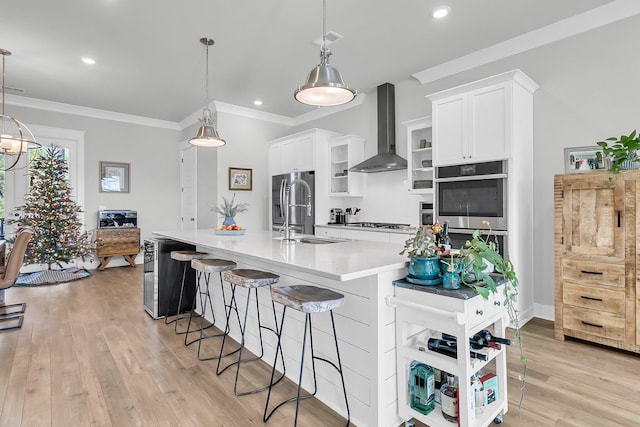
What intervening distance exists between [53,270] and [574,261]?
7.22 metres

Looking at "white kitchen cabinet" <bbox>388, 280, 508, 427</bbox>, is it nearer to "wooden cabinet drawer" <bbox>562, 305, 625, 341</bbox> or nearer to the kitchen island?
the kitchen island

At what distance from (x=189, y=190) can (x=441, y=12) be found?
207 inches

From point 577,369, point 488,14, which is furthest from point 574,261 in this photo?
point 488,14

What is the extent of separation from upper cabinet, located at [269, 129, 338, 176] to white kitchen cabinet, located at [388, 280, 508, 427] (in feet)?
12.4

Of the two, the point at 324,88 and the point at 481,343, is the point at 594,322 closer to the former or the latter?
the point at 481,343

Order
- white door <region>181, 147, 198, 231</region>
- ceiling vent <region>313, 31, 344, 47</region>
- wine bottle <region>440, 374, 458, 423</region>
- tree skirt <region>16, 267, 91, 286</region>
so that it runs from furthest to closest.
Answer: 1. white door <region>181, 147, 198, 231</region>
2. tree skirt <region>16, 267, 91, 286</region>
3. ceiling vent <region>313, 31, 344, 47</region>
4. wine bottle <region>440, 374, 458, 423</region>

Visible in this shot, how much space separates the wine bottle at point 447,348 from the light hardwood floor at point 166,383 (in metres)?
0.56

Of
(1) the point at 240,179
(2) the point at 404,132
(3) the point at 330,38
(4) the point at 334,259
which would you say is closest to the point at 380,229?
(2) the point at 404,132

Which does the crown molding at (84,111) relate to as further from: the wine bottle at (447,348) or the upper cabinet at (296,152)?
the wine bottle at (447,348)

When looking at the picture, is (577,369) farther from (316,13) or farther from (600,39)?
(316,13)

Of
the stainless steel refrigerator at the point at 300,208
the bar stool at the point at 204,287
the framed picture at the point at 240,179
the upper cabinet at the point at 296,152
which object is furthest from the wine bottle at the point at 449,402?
the framed picture at the point at 240,179

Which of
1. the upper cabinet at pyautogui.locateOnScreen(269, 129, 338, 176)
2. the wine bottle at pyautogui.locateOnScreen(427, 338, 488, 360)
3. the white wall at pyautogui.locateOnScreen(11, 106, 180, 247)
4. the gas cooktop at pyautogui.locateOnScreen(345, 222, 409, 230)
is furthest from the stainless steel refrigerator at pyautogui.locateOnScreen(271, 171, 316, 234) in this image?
the wine bottle at pyautogui.locateOnScreen(427, 338, 488, 360)

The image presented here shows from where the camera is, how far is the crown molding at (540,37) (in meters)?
2.91

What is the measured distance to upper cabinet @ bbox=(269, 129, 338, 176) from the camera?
5.28 m
